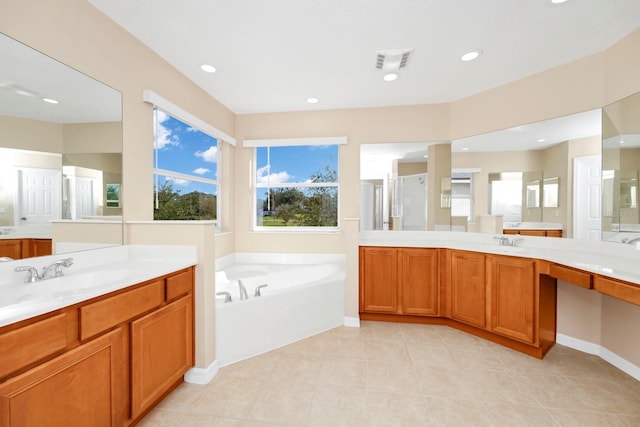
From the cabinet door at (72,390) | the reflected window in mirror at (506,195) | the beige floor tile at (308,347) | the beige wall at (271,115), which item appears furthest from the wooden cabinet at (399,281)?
the cabinet door at (72,390)

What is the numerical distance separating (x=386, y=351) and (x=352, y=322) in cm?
57

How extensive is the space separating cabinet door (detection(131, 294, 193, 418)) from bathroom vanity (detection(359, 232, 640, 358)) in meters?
1.79

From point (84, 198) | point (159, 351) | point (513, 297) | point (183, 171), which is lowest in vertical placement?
point (159, 351)

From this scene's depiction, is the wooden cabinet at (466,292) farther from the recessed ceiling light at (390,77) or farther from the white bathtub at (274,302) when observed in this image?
the recessed ceiling light at (390,77)

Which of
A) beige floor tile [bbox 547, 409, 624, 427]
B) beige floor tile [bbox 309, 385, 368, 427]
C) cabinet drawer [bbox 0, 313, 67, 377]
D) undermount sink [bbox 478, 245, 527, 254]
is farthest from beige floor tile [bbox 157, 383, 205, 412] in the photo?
undermount sink [bbox 478, 245, 527, 254]

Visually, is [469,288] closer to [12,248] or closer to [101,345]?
[101,345]

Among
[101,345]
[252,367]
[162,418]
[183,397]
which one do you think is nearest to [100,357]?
[101,345]

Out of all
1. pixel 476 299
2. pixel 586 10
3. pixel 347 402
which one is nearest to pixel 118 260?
pixel 347 402

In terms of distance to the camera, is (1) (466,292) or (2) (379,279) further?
(2) (379,279)

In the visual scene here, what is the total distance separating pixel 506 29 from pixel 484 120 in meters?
1.13

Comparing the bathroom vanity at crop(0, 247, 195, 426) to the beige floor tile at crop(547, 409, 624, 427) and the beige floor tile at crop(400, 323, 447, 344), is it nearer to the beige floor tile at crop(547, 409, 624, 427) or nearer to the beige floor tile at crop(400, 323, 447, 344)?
the beige floor tile at crop(400, 323, 447, 344)

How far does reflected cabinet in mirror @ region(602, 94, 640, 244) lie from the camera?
1956mm

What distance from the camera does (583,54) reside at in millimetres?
2242

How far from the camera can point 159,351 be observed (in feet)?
5.30
